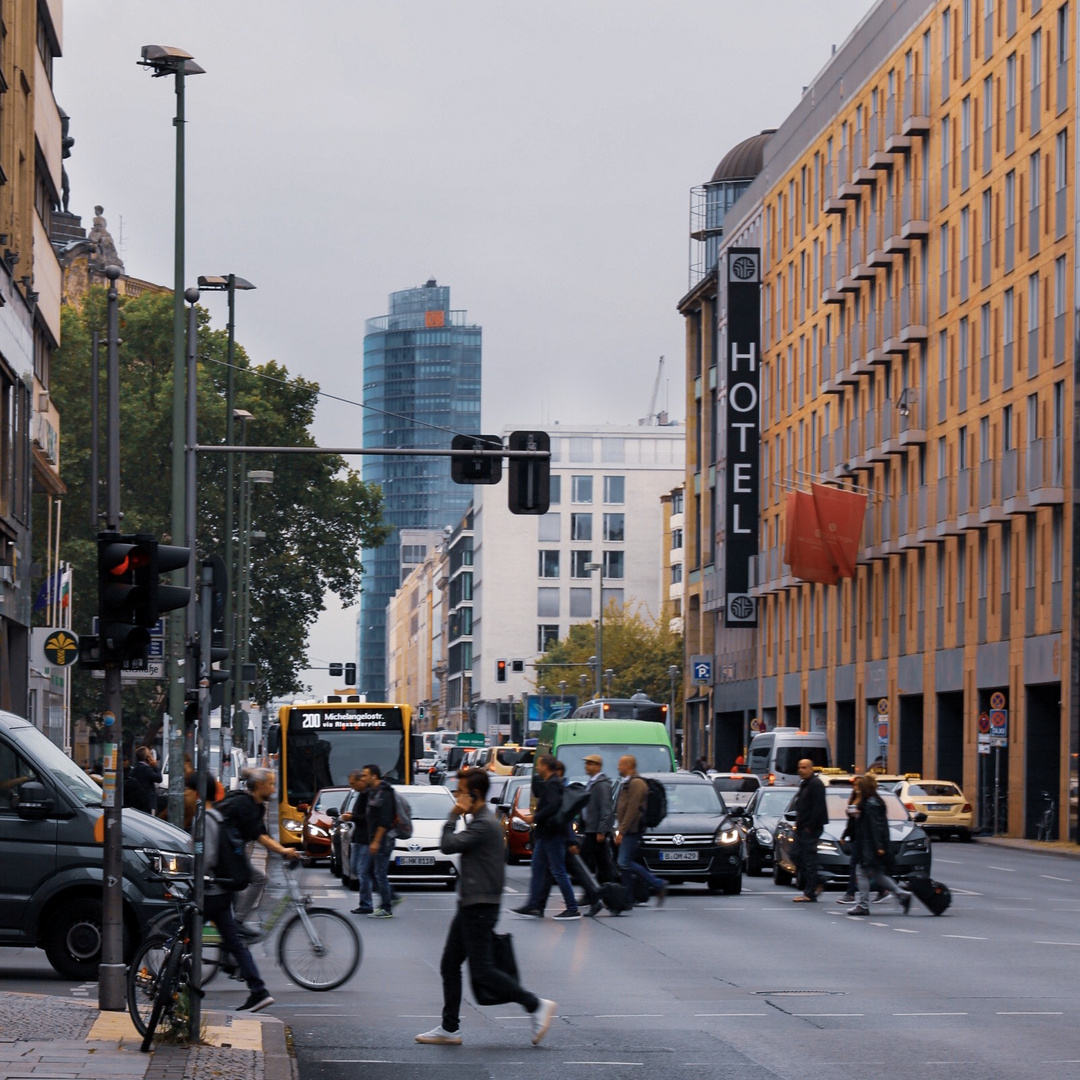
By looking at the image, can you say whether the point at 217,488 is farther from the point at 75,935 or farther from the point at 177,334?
the point at 75,935

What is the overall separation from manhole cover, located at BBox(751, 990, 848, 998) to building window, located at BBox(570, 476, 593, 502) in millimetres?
152882

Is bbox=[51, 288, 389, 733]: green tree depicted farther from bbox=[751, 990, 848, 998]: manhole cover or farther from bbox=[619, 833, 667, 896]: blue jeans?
bbox=[751, 990, 848, 998]: manhole cover

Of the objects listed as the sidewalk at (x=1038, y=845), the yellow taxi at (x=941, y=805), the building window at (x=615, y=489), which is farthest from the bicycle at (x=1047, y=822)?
the building window at (x=615, y=489)

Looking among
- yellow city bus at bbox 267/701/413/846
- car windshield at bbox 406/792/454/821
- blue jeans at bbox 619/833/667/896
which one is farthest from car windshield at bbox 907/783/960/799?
blue jeans at bbox 619/833/667/896

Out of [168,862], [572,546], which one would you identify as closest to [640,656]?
[572,546]

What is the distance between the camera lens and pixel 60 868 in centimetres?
1717

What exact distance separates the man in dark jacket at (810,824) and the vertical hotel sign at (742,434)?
198ft

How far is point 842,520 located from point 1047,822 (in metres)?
20.5

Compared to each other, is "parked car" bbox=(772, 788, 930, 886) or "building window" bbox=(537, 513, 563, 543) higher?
"building window" bbox=(537, 513, 563, 543)

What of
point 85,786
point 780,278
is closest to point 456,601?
point 780,278

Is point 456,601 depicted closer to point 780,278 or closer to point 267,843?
point 780,278

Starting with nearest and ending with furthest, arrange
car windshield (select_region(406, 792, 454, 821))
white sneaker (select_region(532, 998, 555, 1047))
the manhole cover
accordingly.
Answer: white sneaker (select_region(532, 998, 555, 1047)) → the manhole cover → car windshield (select_region(406, 792, 454, 821))

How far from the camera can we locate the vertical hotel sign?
8869 centimetres

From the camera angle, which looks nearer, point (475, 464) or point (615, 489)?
point (475, 464)
